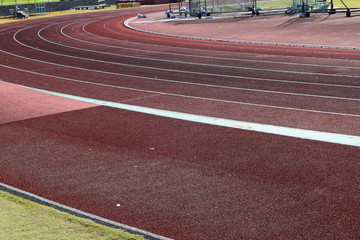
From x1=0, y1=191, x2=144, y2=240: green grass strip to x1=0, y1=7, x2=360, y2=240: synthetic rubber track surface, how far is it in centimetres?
46

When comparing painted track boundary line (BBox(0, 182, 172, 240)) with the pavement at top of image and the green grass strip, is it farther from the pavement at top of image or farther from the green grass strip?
the pavement at top of image

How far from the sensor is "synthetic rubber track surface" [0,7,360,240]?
24.2 feet

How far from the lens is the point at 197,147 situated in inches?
414

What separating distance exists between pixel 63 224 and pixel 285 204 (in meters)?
3.08

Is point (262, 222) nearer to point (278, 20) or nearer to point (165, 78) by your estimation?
point (165, 78)

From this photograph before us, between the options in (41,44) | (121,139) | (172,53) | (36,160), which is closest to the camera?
(36,160)

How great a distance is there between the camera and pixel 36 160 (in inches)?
400

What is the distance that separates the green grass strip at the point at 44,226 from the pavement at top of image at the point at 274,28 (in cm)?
1915

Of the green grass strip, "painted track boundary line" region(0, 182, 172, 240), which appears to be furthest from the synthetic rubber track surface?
the green grass strip

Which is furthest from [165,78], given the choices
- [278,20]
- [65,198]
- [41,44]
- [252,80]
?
[278,20]

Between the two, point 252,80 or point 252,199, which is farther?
point 252,80

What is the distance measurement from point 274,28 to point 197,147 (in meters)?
23.4

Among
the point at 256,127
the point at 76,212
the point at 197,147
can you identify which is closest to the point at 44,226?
the point at 76,212

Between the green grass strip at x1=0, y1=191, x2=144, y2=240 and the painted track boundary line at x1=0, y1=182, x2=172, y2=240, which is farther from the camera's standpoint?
Answer: the painted track boundary line at x1=0, y1=182, x2=172, y2=240
